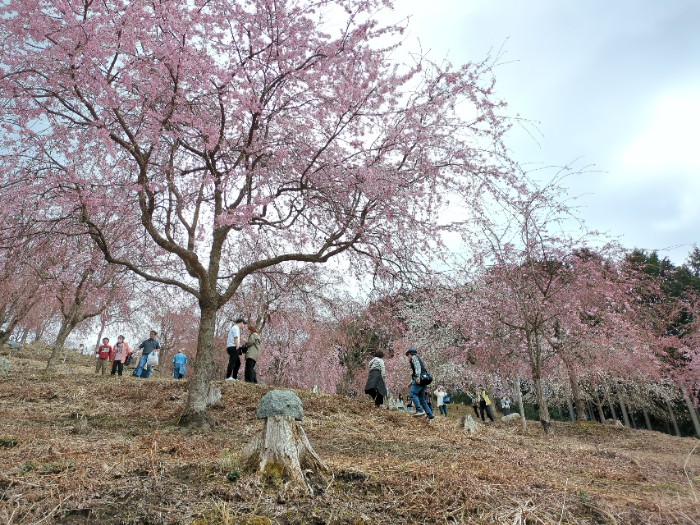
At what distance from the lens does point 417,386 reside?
9531 mm

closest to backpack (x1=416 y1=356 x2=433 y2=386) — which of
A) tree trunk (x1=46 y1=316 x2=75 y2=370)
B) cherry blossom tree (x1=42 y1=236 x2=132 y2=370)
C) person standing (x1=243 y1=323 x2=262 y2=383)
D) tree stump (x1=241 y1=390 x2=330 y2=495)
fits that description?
person standing (x1=243 y1=323 x2=262 y2=383)

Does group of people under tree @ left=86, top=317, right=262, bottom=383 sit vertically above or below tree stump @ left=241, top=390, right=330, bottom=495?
above

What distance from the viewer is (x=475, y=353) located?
15.1m

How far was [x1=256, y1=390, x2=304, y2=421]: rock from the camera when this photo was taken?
3193mm

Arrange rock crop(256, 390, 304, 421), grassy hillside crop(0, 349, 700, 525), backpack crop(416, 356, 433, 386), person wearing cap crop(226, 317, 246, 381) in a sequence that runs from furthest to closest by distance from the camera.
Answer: person wearing cap crop(226, 317, 246, 381)
backpack crop(416, 356, 433, 386)
rock crop(256, 390, 304, 421)
grassy hillside crop(0, 349, 700, 525)

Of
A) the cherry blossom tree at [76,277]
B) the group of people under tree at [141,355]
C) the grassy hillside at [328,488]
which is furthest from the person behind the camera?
the group of people under tree at [141,355]

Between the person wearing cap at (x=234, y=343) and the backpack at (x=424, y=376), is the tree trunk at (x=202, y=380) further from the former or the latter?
the backpack at (x=424, y=376)

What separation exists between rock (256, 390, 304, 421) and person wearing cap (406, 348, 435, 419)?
605cm

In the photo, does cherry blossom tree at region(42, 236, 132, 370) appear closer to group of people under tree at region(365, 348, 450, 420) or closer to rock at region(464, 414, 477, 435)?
group of people under tree at region(365, 348, 450, 420)

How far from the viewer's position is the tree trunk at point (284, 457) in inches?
114

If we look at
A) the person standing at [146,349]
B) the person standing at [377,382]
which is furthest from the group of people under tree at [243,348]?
the person standing at [146,349]

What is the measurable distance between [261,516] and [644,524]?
7.64 feet

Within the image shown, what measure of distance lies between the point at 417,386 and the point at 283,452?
22.9ft

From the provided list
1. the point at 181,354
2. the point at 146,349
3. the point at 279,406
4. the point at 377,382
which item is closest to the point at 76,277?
the point at 146,349
